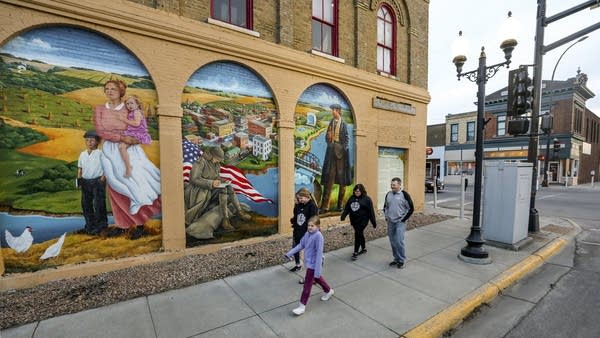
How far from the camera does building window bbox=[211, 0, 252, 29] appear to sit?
20.6 ft

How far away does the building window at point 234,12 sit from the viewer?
6.27 metres

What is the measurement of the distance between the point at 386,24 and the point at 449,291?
9.21 m

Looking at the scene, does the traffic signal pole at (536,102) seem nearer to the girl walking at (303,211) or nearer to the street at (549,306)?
the street at (549,306)

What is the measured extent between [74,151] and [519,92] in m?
9.70

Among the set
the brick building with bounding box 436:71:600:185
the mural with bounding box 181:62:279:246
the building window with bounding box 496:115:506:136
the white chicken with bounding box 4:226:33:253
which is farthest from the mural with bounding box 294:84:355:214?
the building window with bounding box 496:115:506:136

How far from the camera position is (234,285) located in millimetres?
4457

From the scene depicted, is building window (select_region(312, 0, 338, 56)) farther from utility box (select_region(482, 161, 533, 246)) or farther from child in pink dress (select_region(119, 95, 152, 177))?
utility box (select_region(482, 161, 533, 246))

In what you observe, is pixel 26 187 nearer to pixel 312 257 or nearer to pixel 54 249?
pixel 54 249

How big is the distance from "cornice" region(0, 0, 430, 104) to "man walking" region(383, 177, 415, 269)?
13.8 feet

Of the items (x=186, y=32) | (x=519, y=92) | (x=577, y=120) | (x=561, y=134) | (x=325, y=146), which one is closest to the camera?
(x=186, y=32)

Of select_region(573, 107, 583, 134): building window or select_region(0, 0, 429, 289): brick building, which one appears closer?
select_region(0, 0, 429, 289): brick building

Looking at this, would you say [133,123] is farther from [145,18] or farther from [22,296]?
[22,296]

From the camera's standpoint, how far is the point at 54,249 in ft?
15.1

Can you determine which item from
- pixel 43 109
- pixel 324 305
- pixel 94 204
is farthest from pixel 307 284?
pixel 43 109
